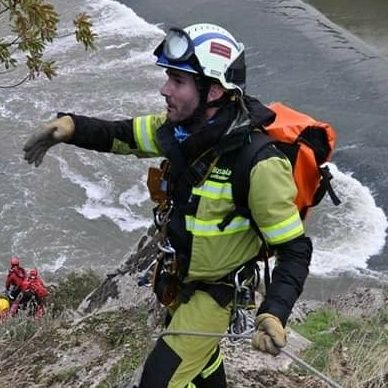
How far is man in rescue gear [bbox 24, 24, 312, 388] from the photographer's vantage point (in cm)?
318

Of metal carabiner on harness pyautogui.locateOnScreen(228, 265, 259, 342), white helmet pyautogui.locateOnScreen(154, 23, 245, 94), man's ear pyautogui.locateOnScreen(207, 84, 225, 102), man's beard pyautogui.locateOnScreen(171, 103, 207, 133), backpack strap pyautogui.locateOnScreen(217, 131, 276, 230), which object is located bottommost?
metal carabiner on harness pyautogui.locateOnScreen(228, 265, 259, 342)

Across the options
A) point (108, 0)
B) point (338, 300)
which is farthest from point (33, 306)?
point (108, 0)

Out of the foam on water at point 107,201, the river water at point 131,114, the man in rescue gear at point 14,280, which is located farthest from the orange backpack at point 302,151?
the foam on water at point 107,201

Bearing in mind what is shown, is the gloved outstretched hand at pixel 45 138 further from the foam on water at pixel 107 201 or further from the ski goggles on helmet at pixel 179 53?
the foam on water at pixel 107 201

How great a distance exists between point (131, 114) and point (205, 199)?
1568 centimetres

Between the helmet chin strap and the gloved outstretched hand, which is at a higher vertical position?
the helmet chin strap

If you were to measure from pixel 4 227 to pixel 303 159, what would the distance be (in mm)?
11826

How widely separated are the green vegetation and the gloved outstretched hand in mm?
1887

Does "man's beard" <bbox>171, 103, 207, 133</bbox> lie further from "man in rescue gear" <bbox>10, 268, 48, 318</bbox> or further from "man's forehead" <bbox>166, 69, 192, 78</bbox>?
"man in rescue gear" <bbox>10, 268, 48, 318</bbox>

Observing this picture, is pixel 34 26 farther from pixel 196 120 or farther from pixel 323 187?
pixel 323 187

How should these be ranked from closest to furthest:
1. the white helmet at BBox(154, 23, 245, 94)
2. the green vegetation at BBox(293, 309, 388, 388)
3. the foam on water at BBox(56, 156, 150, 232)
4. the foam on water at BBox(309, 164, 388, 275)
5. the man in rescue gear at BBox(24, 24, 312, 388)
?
the man in rescue gear at BBox(24, 24, 312, 388)
the white helmet at BBox(154, 23, 245, 94)
the green vegetation at BBox(293, 309, 388, 388)
the foam on water at BBox(309, 164, 388, 275)
the foam on water at BBox(56, 156, 150, 232)

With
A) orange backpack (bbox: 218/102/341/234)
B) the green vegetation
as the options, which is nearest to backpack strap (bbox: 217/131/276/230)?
orange backpack (bbox: 218/102/341/234)

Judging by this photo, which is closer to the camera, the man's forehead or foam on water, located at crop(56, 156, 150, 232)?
the man's forehead

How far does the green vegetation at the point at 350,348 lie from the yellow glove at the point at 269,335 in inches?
53.1
